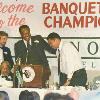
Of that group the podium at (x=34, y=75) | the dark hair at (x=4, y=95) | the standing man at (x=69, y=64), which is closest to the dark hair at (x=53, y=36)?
the standing man at (x=69, y=64)

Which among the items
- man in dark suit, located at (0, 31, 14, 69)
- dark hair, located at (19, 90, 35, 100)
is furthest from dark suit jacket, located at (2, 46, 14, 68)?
dark hair, located at (19, 90, 35, 100)

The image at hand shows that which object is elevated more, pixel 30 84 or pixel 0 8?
pixel 0 8

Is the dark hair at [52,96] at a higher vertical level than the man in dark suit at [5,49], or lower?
lower

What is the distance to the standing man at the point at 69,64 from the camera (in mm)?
902

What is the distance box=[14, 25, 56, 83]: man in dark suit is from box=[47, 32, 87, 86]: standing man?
34 mm

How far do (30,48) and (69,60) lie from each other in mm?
141

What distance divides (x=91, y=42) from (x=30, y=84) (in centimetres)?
25

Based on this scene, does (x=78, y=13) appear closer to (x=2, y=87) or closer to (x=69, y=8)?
(x=69, y=8)

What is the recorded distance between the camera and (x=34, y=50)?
36.5 inches

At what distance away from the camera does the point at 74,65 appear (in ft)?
2.98

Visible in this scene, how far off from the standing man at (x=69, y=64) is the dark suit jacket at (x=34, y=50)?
31 millimetres

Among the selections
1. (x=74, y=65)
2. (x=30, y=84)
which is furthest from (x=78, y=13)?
(x=30, y=84)

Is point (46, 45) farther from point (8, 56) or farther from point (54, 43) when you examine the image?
point (8, 56)

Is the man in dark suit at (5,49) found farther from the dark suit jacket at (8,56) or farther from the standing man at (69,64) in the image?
the standing man at (69,64)
